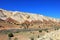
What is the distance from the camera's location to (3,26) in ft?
258

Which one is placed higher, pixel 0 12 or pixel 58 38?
pixel 0 12

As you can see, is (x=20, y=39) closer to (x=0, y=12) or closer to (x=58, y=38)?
(x=58, y=38)

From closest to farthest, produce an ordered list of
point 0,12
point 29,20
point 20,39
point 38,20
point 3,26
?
point 20,39, point 3,26, point 0,12, point 29,20, point 38,20

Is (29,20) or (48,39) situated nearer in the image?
(48,39)

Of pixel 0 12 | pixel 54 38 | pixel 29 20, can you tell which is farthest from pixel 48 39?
pixel 29 20

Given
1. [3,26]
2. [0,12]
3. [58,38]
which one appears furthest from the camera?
[0,12]

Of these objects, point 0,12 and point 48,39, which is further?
point 0,12

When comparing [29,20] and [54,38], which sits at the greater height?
[29,20]

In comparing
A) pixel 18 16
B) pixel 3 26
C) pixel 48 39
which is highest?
pixel 18 16

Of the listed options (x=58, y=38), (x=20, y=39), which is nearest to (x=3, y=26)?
(x=20, y=39)

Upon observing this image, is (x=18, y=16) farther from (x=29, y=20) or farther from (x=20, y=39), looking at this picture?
(x=20, y=39)

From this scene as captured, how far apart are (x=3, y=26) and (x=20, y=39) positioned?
1843 inches

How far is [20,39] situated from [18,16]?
7843 centimetres

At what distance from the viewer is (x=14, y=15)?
109062mm
